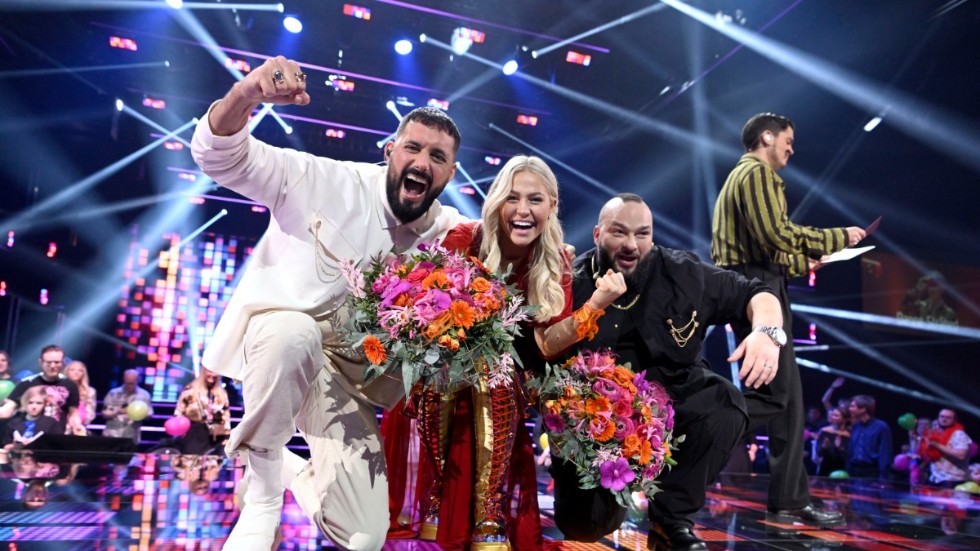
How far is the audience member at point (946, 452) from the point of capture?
805cm

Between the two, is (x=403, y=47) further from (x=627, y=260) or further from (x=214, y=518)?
(x=214, y=518)

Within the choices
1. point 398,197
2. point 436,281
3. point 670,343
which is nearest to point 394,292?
point 436,281

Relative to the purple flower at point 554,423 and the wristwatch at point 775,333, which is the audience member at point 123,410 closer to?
the purple flower at point 554,423

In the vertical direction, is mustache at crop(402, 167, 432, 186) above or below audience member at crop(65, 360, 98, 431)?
above

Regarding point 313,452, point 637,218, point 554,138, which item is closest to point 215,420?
point 313,452

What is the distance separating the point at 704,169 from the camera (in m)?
11.4

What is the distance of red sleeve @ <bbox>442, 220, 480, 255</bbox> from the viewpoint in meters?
2.87

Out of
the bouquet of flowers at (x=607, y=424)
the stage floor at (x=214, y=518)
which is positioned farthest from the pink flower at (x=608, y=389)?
the stage floor at (x=214, y=518)

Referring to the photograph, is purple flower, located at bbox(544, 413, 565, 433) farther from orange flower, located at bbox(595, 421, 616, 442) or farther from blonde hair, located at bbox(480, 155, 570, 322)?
blonde hair, located at bbox(480, 155, 570, 322)

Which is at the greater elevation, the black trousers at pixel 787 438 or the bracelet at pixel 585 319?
the bracelet at pixel 585 319

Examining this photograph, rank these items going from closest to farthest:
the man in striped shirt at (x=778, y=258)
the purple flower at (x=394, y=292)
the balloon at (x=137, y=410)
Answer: the purple flower at (x=394, y=292)
the man in striped shirt at (x=778, y=258)
the balloon at (x=137, y=410)

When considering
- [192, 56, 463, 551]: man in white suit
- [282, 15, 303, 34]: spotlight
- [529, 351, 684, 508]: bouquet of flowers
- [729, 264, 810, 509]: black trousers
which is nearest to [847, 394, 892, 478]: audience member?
[729, 264, 810, 509]: black trousers

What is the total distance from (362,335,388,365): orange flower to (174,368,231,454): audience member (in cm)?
611

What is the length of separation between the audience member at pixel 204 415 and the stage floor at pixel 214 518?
6.85 feet
